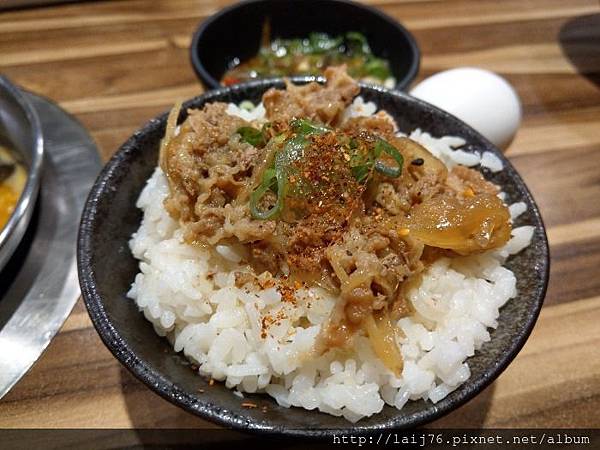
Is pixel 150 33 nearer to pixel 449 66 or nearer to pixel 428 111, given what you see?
pixel 449 66

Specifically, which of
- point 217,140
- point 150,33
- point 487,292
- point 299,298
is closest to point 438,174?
point 487,292

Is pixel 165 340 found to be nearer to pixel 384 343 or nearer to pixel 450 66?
pixel 384 343

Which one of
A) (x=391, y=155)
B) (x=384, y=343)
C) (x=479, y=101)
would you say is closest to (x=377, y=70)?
(x=479, y=101)

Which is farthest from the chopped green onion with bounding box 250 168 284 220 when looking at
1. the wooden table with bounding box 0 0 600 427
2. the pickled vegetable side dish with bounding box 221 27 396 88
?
the pickled vegetable side dish with bounding box 221 27 396 88

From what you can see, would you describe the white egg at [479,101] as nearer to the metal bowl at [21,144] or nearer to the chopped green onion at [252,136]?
the chopped green onion at [252,136]

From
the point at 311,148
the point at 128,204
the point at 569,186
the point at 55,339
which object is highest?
the point at 311,148

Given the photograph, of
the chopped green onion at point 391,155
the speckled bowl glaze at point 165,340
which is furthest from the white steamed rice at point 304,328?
the chopped green onion at point 391,155

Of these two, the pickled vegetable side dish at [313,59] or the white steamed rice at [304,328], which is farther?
the pickled vegetable side dish at [313,59]
